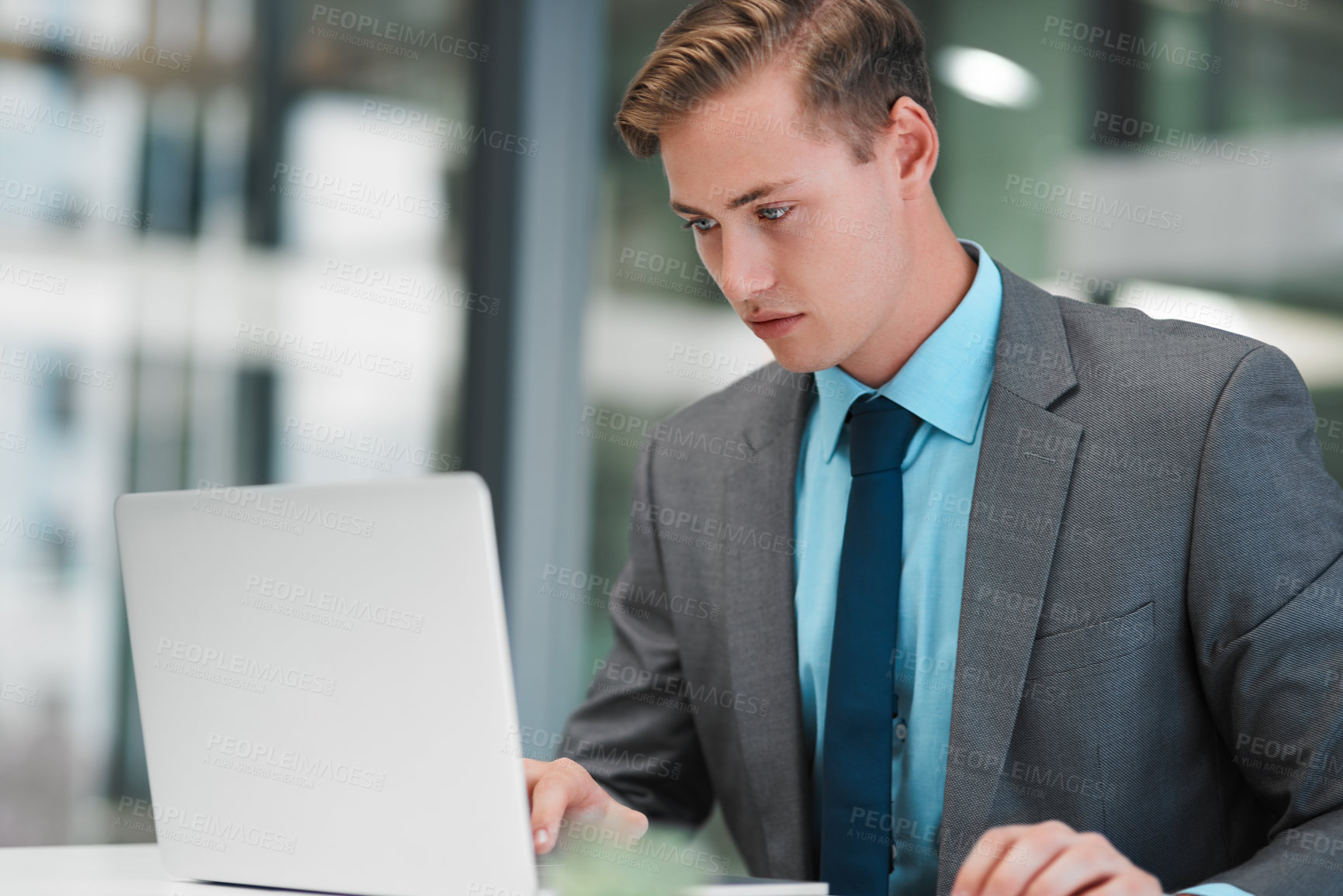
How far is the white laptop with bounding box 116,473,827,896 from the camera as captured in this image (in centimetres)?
87

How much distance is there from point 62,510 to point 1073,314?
267cm

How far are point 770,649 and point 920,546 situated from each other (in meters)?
0.23

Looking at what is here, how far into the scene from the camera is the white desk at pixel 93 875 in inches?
41.6

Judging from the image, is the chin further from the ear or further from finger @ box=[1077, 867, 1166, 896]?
finger @ box=[1077, 867, 1166, 896]

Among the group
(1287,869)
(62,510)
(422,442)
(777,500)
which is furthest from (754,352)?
(1287,869)

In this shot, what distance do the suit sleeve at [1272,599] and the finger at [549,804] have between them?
655 mm

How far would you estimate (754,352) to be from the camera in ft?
9.82

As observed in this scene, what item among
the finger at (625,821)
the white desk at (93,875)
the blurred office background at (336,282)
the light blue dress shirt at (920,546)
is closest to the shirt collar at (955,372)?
the light blue dress shirt at (920,546)

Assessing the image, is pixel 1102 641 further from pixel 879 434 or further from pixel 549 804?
pixel 549 804

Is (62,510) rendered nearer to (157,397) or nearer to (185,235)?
(157,397)

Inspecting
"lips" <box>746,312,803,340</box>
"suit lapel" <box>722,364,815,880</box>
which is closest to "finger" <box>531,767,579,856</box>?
"suit lapel" <box>722,364,815,880</box>

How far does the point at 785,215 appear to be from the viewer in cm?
139

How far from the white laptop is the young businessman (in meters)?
0.25

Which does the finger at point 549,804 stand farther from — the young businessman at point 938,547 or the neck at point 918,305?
the neck at point 918,305
